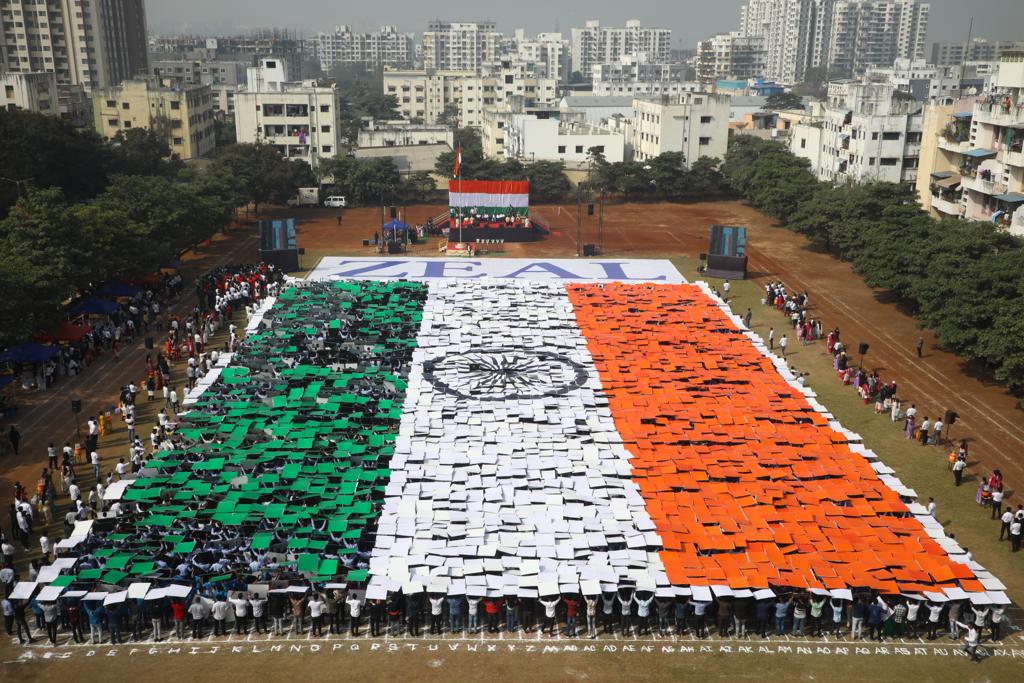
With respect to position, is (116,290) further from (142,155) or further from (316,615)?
Answer: (142,155)

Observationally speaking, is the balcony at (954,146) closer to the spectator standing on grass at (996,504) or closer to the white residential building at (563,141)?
the white residential building at (563,141)

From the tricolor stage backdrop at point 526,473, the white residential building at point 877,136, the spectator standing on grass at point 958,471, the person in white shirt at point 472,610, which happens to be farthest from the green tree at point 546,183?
the person in white shirt at point 472,610

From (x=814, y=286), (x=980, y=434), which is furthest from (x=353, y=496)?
(x=814, y=286)

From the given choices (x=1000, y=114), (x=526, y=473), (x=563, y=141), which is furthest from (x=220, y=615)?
(x=563, y=141)

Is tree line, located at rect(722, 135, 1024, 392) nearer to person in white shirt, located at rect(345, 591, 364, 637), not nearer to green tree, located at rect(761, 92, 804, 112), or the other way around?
person in white shirt, located at rect(345, 591, 364, 637)

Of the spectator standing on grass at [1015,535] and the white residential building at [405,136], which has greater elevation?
the white residential building at [405,136]

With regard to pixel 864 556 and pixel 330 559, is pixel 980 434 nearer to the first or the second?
pixel 864 556
